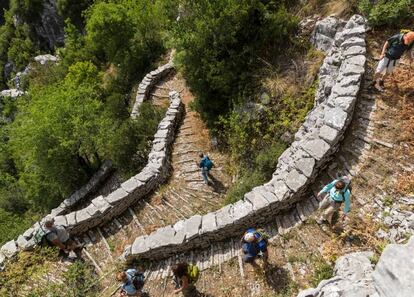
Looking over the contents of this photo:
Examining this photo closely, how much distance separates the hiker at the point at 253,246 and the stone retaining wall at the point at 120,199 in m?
5.36

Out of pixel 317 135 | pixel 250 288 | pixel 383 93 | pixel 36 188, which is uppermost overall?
pixel 383 93

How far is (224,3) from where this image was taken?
11820 millimetres

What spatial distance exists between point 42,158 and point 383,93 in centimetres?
1371

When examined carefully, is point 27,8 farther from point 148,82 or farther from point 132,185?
point 132,185

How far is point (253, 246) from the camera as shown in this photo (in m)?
7.51

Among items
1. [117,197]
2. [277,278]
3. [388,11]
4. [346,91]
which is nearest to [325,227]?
[277,278]

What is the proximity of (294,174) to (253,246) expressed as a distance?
2.14 m

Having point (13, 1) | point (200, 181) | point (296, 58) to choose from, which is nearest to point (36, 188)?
point (200, 181)

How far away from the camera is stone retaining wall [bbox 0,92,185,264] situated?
1077 centimetres

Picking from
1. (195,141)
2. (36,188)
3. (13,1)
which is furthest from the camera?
(13,1)

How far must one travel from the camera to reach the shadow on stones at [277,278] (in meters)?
7.44

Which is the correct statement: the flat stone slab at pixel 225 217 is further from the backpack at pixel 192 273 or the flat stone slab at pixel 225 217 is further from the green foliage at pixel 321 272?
the green foliage at pixel 321 272

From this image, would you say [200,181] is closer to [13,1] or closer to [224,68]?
[224,68]

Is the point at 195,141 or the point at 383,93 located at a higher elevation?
the point at 383,93
